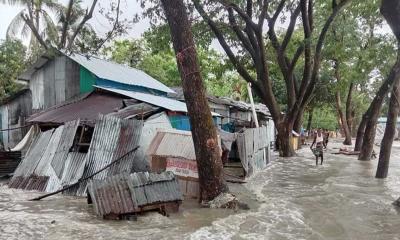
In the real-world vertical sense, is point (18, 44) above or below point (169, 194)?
above

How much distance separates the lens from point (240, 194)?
12.2 m

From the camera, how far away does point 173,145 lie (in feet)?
A: 38.3

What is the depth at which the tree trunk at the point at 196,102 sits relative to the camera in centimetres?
1006

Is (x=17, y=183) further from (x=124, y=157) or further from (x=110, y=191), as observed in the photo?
(x=110, y=191)

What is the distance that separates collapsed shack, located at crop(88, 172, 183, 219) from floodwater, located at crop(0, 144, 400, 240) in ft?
0.69

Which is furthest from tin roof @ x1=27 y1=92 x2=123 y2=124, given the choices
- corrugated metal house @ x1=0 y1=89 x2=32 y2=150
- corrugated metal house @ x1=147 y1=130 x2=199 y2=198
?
corrugated metal house @ x1=0 y1=89 x2=32 y2=150

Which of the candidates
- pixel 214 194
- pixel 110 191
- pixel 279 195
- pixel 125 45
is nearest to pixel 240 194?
pixel 279 195

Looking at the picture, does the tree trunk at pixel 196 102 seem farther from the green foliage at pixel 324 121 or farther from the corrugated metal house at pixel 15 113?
the green foliage at pixel 324 121

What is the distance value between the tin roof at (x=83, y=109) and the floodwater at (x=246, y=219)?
329 cm

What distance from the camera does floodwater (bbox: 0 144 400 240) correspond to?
804 centimetres

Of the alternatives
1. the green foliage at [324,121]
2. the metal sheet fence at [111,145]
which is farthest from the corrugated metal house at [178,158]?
the green foliage at [324,121]

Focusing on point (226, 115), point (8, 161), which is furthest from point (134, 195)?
point (226, 115)

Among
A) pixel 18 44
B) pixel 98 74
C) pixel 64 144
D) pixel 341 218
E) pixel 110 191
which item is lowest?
pixel 341 218

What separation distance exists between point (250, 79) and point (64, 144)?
12.2m
